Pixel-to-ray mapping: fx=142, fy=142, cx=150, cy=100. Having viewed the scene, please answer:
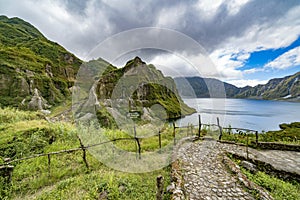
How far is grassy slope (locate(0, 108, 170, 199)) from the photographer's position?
3785 mm

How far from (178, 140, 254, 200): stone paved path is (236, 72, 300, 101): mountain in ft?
498

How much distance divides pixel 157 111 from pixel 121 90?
5.43m

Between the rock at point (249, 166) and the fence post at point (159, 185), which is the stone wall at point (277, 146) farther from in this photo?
the fence post at point (159, 185)

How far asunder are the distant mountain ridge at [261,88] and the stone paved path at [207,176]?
3515mm

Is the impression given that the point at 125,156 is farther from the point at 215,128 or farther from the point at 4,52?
the point at 4,52

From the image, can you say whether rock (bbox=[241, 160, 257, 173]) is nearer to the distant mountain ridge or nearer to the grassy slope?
the grassy slope

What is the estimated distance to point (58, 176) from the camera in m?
4.62

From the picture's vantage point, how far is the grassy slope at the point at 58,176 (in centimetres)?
379

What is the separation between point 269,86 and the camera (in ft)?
541

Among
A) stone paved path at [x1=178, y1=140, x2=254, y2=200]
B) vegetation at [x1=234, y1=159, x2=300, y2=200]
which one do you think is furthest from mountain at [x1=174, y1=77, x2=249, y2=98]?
vegetation at [x1=234, y1=159, x2=300, y2=200]

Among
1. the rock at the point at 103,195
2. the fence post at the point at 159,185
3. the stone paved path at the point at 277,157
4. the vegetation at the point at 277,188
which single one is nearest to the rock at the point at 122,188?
the rock at the point at 103,195

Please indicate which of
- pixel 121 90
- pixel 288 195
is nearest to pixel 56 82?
pixel 121 90

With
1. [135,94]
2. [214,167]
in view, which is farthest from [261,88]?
[214,167]

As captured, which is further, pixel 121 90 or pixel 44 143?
pixel 121 90
